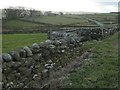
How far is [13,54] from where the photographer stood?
1686 cm

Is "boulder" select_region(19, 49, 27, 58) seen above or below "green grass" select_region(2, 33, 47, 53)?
above

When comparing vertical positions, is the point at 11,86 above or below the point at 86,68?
below

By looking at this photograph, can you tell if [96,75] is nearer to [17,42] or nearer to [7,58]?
[7,58]

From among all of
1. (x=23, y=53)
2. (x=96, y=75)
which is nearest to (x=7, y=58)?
(x=23, y=53)

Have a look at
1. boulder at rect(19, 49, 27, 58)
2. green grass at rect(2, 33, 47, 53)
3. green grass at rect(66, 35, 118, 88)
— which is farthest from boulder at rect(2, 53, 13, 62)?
green grass at rect(66, 35, 118, 88)

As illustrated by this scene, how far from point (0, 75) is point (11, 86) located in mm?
1572

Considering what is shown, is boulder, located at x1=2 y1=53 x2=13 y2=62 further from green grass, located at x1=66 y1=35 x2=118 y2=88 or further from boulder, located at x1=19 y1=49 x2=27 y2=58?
green grass, located at x1=66 y1=35 x2=118 y2=88

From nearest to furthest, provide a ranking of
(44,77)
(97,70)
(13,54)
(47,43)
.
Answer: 1. (97,70)
2. (44,77)
3. (13,54)
4. (47,43)

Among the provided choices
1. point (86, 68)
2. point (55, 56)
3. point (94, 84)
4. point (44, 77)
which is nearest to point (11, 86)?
point (44, 77)

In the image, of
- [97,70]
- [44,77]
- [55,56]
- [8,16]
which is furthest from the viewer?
[8,16]

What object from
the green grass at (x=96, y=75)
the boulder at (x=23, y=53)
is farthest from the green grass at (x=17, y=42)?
the green grass at (x=96, y=75)

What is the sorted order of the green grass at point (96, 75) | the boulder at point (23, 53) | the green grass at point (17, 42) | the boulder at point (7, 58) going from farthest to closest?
the green grass at point (17, 42) < the boulder at point (23, 53) < the boulder at point (7, 58) < the green grass at point (96, 75)

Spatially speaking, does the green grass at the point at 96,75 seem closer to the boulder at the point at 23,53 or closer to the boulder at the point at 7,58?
the boulder at the point at 7,58

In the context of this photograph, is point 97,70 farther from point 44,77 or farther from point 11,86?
point 11,86
